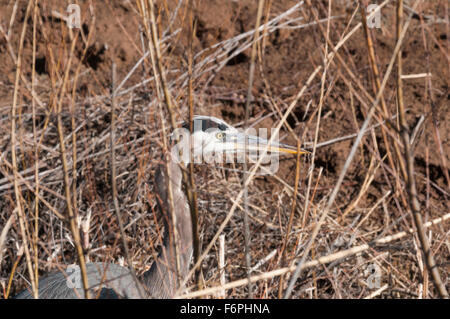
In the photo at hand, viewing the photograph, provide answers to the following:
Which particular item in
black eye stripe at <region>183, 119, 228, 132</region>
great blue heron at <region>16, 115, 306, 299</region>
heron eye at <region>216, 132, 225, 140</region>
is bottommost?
great blue heron at <region>16, 115, 306, 299</region>

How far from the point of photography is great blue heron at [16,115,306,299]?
7.77ft

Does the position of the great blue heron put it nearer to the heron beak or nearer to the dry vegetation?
the heron beak

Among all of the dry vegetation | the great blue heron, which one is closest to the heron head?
the great blue heron

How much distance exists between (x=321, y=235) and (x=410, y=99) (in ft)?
4.85

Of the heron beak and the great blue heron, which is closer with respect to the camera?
the great blue heron

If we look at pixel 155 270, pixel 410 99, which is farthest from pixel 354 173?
pixel 155 270

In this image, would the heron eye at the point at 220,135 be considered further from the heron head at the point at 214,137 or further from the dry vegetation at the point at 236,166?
the dry vegetation at the point at 236,166

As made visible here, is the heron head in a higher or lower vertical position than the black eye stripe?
lower

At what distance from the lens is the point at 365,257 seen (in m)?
3.27

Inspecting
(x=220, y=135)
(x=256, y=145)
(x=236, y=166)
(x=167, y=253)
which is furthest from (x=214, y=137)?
(x=236, y=166)

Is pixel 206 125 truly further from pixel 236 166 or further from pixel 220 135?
pixel 236 166

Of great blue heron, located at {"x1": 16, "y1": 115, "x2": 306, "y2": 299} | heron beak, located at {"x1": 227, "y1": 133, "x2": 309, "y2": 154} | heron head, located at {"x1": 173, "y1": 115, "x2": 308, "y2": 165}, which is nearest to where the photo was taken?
great blue heron, located at {"x1": 16, "y1": 115, "x2": 306, "y2": 299}

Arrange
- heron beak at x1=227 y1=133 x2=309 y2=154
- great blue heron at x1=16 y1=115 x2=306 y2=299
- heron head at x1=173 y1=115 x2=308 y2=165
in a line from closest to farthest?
great blue heron at x1=16 y1=115 x2=306 y2=299 → heron beak at x1=227 y1=133 x2=309 y2=154 → heron head at x1=173 y1=115 x2=308 y2=165
